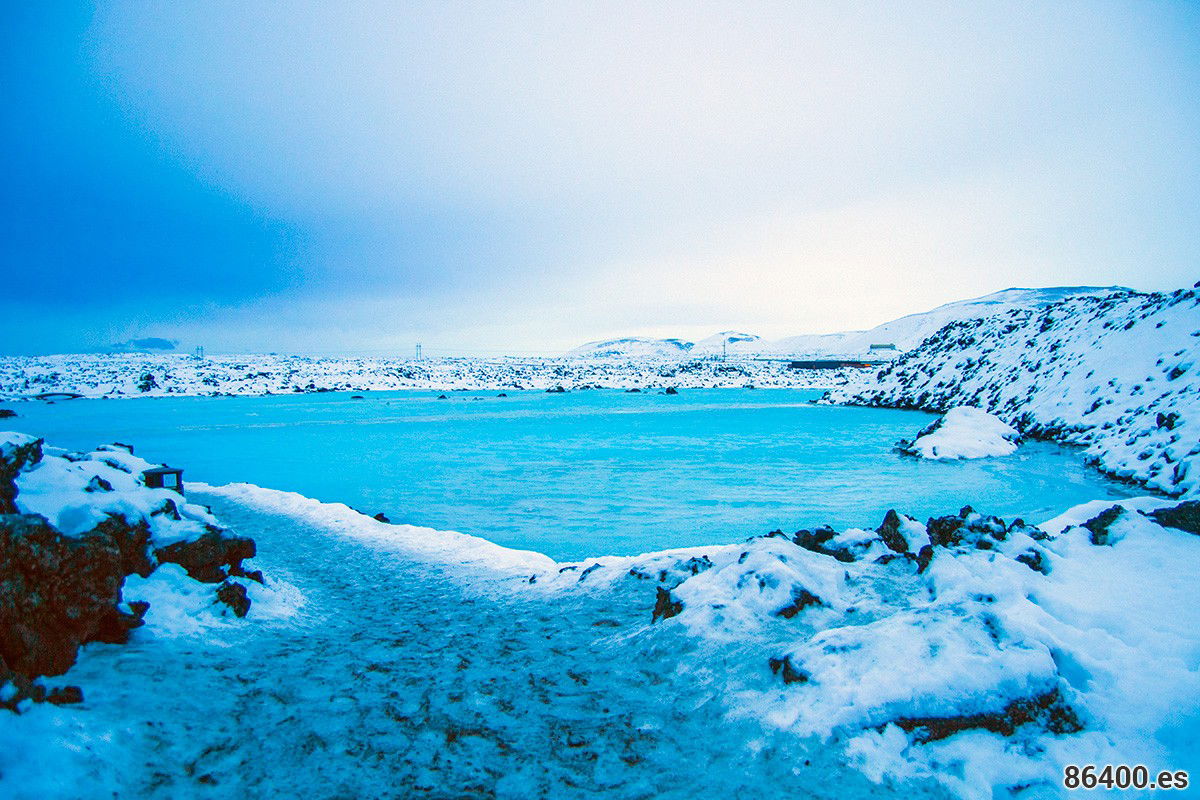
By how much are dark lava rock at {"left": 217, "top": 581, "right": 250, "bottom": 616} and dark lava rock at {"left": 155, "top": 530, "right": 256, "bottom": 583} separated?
13.6 inches

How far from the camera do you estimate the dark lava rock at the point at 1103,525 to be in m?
5.93

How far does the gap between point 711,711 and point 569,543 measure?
5487mm

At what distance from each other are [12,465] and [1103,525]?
1015 cm

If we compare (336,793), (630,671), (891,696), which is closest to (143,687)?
(336,793)

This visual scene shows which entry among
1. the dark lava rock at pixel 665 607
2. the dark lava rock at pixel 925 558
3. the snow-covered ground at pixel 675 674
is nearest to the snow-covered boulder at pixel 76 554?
the snow-covered ground at pixel 675 674

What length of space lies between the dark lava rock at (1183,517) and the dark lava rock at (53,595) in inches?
359

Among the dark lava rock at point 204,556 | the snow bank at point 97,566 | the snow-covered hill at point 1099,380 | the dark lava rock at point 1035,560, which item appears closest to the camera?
the snow bank at point 97,566

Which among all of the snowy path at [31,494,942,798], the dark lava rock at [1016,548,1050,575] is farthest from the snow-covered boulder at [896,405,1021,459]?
the snowy path at [31,494,942,798]

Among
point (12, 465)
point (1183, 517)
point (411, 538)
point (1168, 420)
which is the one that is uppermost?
point (12, 465)

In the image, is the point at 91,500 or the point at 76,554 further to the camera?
the point at 91,500

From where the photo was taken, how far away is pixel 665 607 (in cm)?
555

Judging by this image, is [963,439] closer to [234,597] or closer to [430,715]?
[430,715]

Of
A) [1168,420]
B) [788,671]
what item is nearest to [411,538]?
[788,671]

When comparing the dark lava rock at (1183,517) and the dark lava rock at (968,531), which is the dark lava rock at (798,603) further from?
the dark lava rock at (1183,517)
